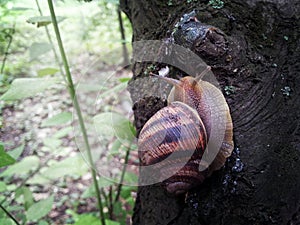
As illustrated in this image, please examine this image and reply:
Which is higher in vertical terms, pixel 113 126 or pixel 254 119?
pixel 254 119

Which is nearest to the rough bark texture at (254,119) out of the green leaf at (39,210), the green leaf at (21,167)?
the green leaf at (39,210)

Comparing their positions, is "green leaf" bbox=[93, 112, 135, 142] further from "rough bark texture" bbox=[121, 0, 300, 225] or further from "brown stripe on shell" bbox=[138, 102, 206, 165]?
"brown stripe on shell" bbox=[138, 102, 206, 165]

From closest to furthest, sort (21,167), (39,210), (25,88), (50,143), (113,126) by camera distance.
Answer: (25,88), (113,126), (39,210), (21,167), (50,143)

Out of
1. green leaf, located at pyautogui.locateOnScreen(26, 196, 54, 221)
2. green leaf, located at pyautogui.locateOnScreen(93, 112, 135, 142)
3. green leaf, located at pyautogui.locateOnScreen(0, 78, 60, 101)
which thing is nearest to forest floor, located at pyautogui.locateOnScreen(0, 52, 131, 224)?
green leaf, located at pyautogui.locateOnScreen(26, 196, 54, 221)

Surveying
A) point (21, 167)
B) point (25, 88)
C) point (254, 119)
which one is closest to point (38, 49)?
point (25, 88)

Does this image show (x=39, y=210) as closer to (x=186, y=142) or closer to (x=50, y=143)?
(x=50, y=143)

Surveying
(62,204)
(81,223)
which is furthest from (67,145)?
(81,223)
